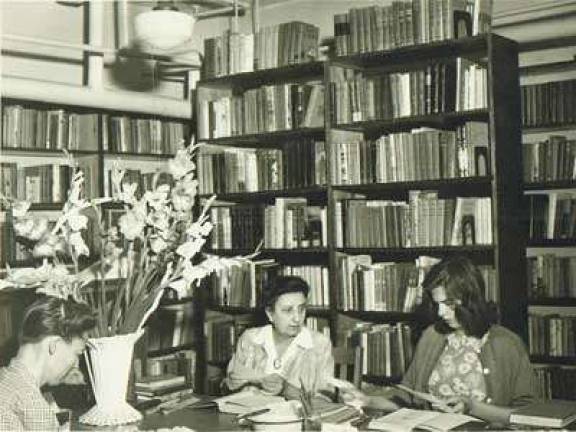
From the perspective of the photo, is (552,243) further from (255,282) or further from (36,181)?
(36,181)

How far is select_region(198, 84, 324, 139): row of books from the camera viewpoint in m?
4.42

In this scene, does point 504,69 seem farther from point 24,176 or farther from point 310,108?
point 24,176

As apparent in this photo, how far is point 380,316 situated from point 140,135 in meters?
1.82

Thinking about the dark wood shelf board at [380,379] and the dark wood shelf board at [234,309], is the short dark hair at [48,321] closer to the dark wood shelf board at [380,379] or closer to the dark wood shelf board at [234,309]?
the dark wood shelf board at [380,379]

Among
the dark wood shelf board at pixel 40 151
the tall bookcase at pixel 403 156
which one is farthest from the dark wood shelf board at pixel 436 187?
the dark wood shelf board at pixel 40 151

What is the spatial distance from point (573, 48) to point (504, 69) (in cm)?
50

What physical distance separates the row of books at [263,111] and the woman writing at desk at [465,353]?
61.5 inches

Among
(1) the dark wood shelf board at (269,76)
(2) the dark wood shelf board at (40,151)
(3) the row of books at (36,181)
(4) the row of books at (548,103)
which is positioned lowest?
(3) the row of books at (36,181)

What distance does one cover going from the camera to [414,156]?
400 centimetres

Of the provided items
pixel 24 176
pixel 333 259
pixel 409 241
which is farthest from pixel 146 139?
pixel 409 241

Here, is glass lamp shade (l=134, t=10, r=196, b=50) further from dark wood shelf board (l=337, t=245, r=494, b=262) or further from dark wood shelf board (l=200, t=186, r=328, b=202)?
dark wood shelf board (l=337, t=245, r=494, b=262)

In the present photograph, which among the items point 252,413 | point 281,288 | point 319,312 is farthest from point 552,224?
point 252,413

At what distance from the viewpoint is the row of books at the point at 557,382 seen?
3830mm

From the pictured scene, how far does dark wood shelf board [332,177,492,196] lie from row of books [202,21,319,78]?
2.70ft
